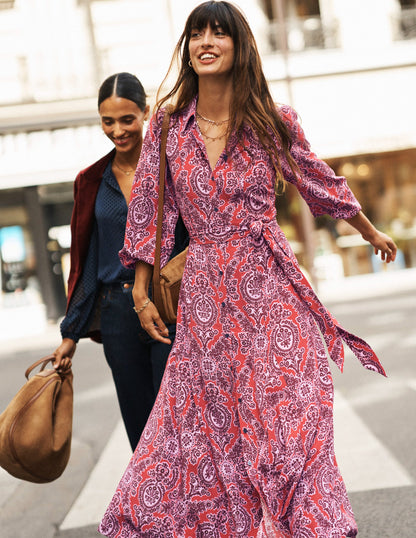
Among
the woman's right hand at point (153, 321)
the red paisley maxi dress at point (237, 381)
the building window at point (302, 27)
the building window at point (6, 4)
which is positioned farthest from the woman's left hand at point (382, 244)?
the building window at point (6, 4)

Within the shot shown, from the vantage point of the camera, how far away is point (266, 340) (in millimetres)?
2686

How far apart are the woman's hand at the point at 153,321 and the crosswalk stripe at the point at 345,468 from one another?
148cm

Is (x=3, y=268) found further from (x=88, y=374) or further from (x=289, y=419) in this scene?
(x=289, y=419)

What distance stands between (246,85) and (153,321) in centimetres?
85

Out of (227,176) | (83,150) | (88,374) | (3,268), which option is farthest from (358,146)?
(227,176)

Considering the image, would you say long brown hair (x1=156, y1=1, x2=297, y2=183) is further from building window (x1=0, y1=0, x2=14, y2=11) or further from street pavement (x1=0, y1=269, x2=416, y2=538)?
building window (x1=0, y1=0, x2=14, y2=11)

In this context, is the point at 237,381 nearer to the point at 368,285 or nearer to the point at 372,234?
the point at 372,234

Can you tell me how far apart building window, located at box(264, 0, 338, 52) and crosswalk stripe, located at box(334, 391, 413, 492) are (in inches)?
519

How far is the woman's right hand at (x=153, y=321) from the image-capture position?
9.45 feet

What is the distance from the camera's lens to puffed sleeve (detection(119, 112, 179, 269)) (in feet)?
9.47

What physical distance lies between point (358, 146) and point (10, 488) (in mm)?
13758

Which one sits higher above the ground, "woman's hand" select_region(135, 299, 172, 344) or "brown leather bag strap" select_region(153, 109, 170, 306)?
"brown leather bag strap" select_region(153, 109, 170, 306)

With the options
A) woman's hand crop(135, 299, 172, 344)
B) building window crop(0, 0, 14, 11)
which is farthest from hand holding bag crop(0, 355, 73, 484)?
building window crop(0, 0, 14, 11)

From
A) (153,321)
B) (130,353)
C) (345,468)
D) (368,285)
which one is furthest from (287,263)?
(368,285)
